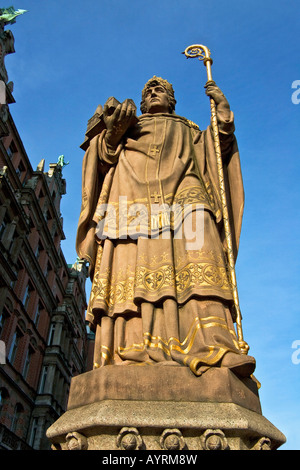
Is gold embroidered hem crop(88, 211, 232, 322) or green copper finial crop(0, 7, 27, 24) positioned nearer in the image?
gold embroidered hem crop(88, 211, 232, 322)

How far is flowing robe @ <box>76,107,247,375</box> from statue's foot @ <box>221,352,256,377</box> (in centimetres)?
5

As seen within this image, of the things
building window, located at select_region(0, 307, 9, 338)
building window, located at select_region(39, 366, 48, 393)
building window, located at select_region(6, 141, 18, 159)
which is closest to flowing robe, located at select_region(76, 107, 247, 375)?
building window, located at select_region(0, 307, 9, 338)

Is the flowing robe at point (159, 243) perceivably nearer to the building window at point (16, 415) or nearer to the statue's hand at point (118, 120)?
the statue's hand at point (118, 120)

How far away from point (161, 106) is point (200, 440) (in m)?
4.64

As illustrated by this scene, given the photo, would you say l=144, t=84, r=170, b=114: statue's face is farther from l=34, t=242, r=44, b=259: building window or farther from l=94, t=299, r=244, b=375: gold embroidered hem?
l=34, t=242, r=44, b=259: building window

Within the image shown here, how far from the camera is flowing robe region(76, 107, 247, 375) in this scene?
3.30 metres

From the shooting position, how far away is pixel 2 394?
21719 millimetres

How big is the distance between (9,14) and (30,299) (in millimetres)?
21019

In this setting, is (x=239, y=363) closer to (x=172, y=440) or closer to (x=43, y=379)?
(x=172, y=440)

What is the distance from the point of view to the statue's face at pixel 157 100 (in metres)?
5.83

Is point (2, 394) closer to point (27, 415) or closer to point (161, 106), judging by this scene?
point (27, 415)

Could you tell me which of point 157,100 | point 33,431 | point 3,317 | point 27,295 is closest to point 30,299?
point 27,295

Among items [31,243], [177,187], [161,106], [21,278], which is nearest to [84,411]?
[177,187]

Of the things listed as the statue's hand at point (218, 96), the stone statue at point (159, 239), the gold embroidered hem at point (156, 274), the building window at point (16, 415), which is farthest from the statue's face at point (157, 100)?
the building window at point (16, 415)
